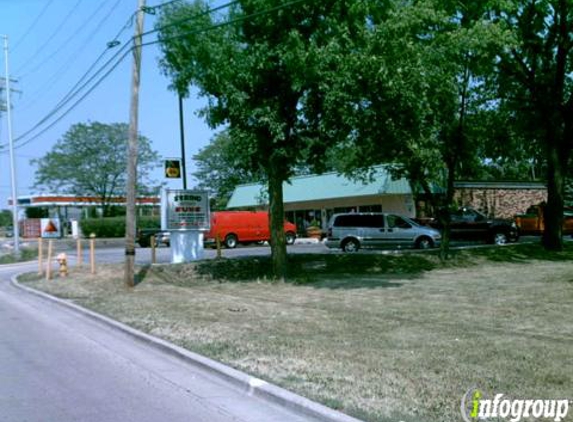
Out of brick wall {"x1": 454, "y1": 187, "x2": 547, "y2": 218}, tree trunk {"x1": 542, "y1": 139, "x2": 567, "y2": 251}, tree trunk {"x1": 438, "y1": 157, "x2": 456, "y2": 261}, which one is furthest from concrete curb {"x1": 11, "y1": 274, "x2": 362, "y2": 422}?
brick wall {"x1": 454, "y1": 187, "x2": 547, "y2": 218}

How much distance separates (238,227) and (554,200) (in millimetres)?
19561

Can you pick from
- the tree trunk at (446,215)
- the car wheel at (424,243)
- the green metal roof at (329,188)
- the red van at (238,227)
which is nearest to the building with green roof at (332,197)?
the green metal roof at (329,188)

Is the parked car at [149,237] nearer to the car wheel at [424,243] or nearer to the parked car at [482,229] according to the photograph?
the parked car at [482,229]

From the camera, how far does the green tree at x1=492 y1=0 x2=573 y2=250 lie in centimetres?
2314

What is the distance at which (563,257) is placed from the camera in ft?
75.0

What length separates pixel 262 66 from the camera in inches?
619

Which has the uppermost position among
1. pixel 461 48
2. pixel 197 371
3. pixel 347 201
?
pixel 461 48

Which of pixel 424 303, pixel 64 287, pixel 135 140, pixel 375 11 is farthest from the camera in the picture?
pixel 64 287

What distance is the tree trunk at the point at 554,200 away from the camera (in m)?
24.9

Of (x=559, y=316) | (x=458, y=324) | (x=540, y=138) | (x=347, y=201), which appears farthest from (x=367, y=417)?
(x=347, y=201)

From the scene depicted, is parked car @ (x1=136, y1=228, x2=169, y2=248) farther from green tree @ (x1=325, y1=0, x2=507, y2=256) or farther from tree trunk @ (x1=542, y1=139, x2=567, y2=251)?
tree trunk @ (x1=542, y1=139, x2=567, y2=251)

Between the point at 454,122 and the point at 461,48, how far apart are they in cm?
497

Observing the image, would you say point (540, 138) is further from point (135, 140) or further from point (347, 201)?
point (347, 201)

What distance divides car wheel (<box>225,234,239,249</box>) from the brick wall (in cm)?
1415
